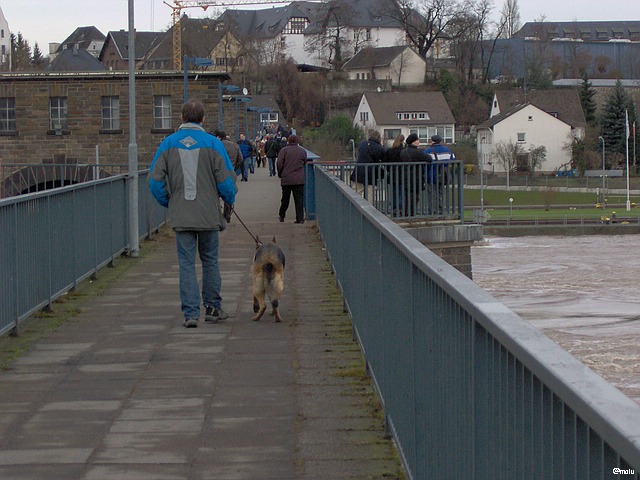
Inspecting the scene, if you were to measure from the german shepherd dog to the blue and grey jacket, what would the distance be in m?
0.49

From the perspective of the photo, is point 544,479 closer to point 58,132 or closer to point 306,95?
point 58,132

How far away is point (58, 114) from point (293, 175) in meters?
24.2

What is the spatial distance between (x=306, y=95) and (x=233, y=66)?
27.4 ft

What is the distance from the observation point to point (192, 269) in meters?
9.44

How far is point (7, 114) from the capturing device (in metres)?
43.3

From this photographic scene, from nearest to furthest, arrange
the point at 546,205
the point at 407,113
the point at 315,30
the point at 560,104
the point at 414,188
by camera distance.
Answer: the point at 414,188 < the point at 546,205 < the point at 560,104 < the point at 407,113 < the point at 315,30

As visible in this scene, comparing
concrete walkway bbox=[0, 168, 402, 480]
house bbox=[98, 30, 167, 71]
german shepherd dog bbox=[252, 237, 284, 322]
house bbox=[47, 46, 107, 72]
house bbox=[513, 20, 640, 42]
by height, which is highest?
house bbox=[513, 20, 640, 42]

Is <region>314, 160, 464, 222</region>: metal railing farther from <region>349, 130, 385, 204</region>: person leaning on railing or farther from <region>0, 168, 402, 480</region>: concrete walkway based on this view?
<region>0, 168, 402, 480</region>: concrete walkway

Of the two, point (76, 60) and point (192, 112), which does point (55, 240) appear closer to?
point (192, 112)

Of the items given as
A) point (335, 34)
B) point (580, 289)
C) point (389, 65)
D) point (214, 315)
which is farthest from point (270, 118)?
point (214, 315)

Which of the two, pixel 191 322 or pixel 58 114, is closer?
pixel 191 322

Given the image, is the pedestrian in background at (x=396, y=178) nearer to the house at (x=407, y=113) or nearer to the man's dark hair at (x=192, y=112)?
the man's dark hair at (x=192, y=112)

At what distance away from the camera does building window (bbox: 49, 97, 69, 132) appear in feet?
142

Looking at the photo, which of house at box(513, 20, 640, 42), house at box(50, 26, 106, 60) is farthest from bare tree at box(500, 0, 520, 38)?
house at box(50, 26, 106, 60)
